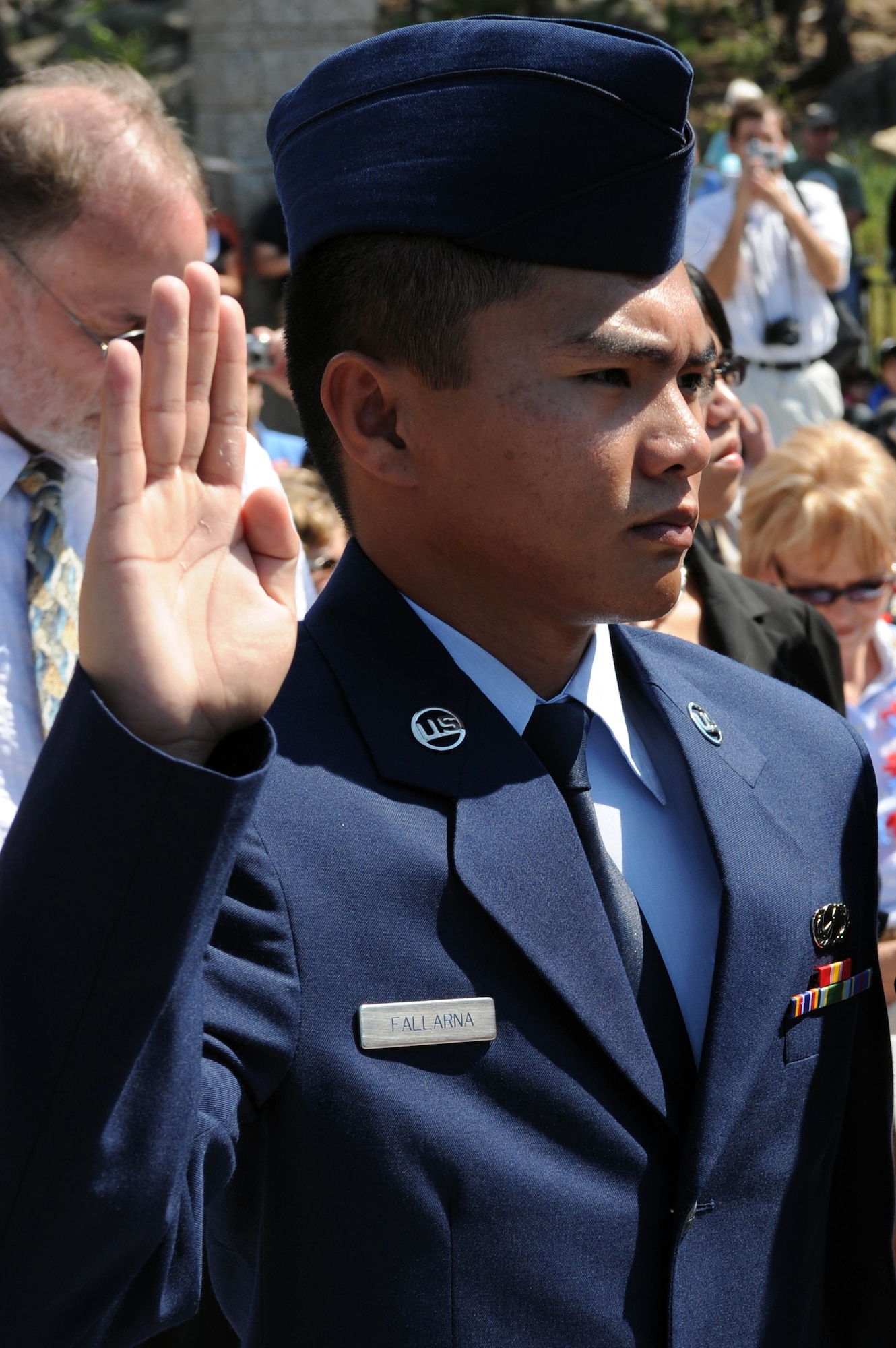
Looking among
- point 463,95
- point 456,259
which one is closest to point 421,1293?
point 456,259

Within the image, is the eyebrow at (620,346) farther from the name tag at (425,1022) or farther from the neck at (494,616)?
the name tag at (425,1022)

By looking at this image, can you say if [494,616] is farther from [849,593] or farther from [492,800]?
A: [849,593]

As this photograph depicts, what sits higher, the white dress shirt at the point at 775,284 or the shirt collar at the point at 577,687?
the shirt collar at the point at 577,687

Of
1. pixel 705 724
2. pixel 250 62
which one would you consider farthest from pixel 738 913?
pixel 250 62

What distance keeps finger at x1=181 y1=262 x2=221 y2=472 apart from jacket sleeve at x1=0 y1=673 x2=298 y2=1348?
8.7 inches

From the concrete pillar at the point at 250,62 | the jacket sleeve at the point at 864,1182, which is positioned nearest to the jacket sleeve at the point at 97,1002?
the jacket sleeve at the point at 864,1182

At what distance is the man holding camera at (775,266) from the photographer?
5965 millimetres

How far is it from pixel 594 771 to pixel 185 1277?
0.65 m

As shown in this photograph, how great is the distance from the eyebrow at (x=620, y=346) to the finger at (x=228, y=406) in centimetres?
36

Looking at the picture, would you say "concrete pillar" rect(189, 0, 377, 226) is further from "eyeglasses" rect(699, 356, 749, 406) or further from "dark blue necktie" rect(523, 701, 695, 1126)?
"dark blue necktie" rect(523, 701, 695, 1126)

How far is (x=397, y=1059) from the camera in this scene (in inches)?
52.7

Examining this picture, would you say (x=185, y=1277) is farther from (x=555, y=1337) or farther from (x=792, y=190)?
(x=792, y=190)

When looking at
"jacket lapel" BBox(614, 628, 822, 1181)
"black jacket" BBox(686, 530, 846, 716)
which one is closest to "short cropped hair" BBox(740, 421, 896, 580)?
"black jacket" BBox(686, 530, 846, 716)

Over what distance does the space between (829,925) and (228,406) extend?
2.77 feet
